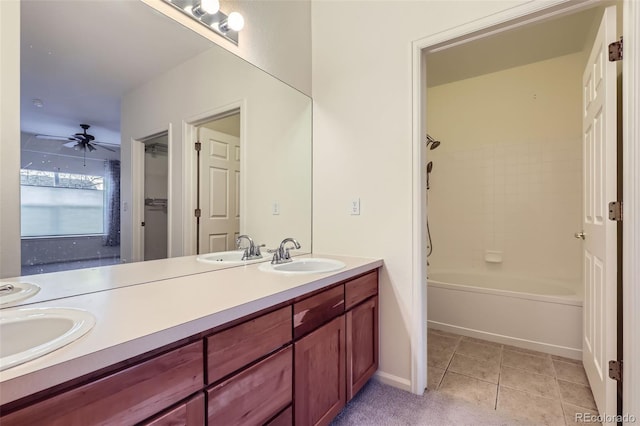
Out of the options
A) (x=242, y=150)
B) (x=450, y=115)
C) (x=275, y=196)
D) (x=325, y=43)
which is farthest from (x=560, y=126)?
(x=242, y=150)

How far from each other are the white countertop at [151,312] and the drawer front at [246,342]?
0.17 ft

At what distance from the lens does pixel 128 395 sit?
2.22 ft

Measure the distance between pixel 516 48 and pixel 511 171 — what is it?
45.5 inches

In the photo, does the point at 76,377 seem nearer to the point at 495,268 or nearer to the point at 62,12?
the point at 62,12

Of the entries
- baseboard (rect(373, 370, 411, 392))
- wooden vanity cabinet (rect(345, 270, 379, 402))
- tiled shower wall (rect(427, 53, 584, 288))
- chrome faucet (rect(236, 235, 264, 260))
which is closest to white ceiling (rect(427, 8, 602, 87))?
tiled shower wall (rect(427, 53, 584, 288))

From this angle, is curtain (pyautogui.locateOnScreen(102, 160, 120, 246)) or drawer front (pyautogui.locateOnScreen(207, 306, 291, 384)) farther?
curtain (pyautogui.locateOnScreen(102, 160, 120, 246))

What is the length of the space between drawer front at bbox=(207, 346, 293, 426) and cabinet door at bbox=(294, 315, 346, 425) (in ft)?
0.23

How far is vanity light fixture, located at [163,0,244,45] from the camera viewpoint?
1.48 meters

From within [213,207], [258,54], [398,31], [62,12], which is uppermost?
[398,31]

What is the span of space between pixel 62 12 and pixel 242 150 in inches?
37.9

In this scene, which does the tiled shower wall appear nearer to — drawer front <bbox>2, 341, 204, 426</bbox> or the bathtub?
the bathtub

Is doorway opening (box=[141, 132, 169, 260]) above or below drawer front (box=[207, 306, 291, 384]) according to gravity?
above

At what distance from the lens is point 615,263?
136 cm

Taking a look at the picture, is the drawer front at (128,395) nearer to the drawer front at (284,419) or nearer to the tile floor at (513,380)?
the drawer front at (284,419)
